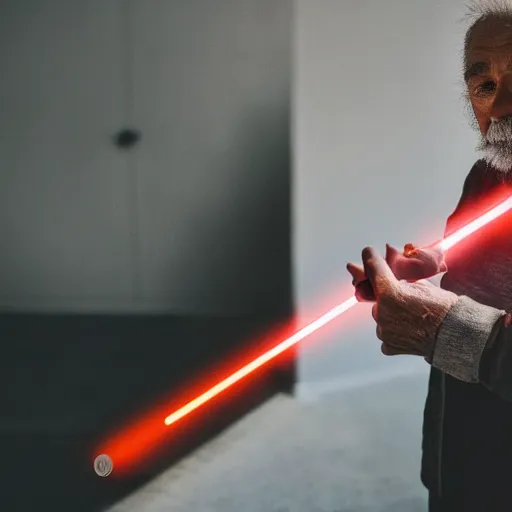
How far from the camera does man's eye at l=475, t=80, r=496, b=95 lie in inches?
38.5

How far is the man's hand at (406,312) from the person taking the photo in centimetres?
82

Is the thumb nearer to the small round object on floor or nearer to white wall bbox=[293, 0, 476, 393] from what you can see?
white wall bbox=[293, 0, 476, 393]

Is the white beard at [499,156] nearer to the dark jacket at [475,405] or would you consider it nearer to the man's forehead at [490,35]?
the dark jacket at [475,405]

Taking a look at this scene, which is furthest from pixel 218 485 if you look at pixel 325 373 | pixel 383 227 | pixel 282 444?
pixel 383 227

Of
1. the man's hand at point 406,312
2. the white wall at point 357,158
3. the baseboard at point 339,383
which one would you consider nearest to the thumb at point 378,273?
the man's hand at point 406,312

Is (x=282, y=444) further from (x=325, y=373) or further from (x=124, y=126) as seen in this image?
(x=124, y=126)

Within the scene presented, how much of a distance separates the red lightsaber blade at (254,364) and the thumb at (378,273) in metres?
0.08

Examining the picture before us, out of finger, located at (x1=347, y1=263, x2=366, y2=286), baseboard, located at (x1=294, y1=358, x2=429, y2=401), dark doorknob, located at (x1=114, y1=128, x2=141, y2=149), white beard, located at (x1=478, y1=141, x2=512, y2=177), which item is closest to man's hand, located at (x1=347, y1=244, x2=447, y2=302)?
finger, located at (x1=347, y1=263, x2=366, y2=286)

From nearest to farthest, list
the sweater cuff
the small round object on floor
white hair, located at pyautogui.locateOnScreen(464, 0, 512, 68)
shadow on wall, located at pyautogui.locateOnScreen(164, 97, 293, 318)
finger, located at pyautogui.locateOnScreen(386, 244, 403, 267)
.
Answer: the sweater cuff < finger, located at pyautogui.locateOnScreen(386, 244, 403, 267) < white hair, located at pyautogui.locateOnScreen(464, 0, 512, 68) < the small round object on floor < shadow on wall, located at pyautogui.locateOnScreen(164, 97, 293, 318)

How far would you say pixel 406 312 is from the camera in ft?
2.70

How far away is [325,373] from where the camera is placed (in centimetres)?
188

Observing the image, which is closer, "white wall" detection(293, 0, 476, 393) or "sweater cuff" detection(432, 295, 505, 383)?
"sweater cuff" detection(432, 295, 505, 383)

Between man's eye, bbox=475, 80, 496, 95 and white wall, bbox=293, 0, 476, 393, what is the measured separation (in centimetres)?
51

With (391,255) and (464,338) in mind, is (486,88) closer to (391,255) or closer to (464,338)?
(391,255)
